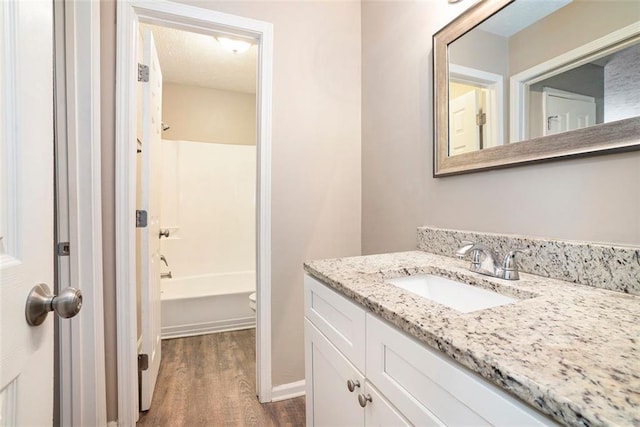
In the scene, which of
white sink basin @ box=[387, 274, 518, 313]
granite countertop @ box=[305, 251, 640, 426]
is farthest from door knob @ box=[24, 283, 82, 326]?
white sink basin @ box=[387, 274, 518, 313]

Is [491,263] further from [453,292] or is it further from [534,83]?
[534,83]

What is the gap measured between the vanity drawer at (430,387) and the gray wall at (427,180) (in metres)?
0.64

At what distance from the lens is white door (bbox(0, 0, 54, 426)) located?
421 mm

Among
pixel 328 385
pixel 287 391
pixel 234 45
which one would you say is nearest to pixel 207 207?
pixel 234 45

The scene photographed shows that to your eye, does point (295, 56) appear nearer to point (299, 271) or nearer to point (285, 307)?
point (299, 271)

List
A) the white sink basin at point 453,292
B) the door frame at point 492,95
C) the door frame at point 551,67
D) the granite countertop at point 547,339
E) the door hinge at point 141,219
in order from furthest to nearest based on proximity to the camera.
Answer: the door hinge at point 141,219 → the door frame at point 492,95 → the white sink basin at point 453,292 → the door frame at point 551,67 → the granite countertop at point 547,339

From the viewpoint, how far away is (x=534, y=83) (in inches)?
37.4

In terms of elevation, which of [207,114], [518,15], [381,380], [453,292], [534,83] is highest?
[207,114]

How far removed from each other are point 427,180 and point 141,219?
1.44m

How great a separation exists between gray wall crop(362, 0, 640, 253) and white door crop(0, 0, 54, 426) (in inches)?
48.7

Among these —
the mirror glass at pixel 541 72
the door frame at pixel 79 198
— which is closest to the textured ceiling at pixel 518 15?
the mirror glass at pixel 541 72

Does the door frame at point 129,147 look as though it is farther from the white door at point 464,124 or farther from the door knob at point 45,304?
the white door at point 464,124

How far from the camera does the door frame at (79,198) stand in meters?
1.19

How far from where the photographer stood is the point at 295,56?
1.72 meters
